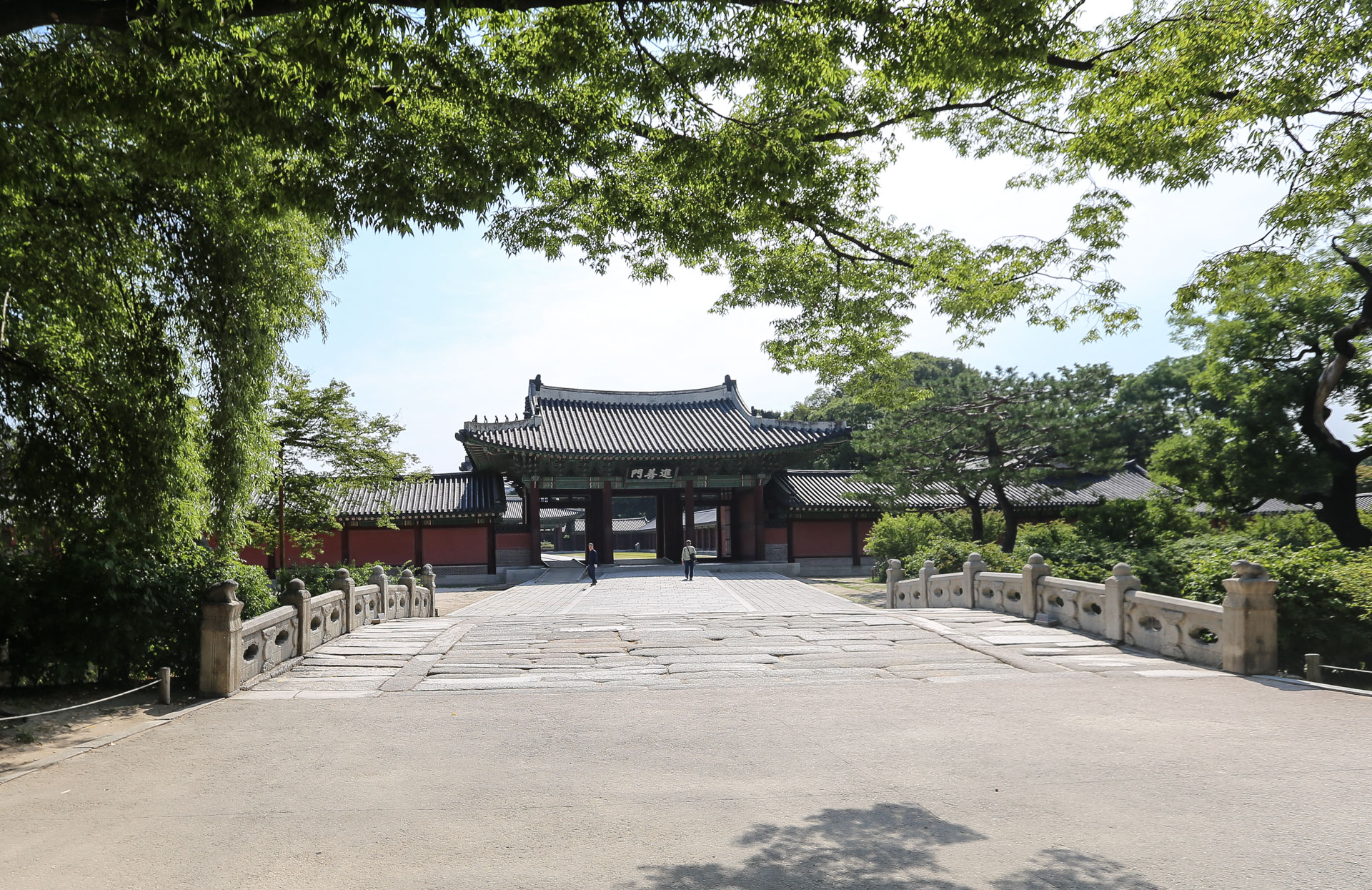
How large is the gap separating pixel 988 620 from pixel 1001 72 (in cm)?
807

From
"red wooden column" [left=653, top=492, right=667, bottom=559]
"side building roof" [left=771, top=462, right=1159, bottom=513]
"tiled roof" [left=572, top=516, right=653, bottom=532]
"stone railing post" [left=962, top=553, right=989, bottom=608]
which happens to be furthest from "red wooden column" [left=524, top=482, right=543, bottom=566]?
"tiled roof" [left=572, top=516, right=653, bottom=532]

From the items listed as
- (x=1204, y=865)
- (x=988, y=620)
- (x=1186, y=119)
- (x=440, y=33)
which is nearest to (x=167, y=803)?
(x=440, y=33)

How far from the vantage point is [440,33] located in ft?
14.1

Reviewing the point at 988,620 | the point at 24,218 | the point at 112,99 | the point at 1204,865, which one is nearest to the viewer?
the point at 1204,865

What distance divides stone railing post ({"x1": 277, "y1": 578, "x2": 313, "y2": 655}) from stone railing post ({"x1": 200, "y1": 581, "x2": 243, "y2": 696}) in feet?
5.89

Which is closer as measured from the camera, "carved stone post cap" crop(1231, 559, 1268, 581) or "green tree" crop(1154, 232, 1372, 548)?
"carved stone post cap" crop(1231, 559, 1268, 581)

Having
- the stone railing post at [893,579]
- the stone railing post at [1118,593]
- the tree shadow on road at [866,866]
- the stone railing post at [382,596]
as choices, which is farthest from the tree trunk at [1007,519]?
the tree shadow on road at [866,866]

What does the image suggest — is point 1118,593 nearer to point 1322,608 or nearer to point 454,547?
point 1322,608

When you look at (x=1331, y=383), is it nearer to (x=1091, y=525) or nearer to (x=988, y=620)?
(x=1091, y=525)

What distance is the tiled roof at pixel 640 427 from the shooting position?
87.9 ft

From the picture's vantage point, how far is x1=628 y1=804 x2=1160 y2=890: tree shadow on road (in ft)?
10.5

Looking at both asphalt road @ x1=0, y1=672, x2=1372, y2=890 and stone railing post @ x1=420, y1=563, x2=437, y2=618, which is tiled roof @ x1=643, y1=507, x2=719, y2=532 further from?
asphalt road @ x1=0, y1=672, x2=1372, y2=890

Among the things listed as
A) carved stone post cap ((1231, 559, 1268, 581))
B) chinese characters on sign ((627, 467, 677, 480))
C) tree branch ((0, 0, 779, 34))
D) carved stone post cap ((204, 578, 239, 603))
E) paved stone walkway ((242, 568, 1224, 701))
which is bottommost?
paved stone walkway ((242, 568, 1224, 701))

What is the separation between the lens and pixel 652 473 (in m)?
28.2
